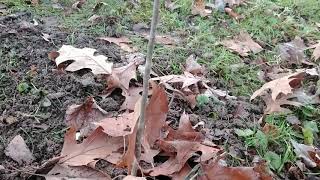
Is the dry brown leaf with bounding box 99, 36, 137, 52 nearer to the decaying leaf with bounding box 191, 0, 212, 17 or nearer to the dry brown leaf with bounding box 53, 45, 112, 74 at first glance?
the dry brown leaf with bounding box 53, 45, 112, 74

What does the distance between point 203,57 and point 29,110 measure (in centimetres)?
95

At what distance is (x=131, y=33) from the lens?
252 centimetres

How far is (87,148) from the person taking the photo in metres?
1.52

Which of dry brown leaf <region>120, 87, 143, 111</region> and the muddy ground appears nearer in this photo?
the muddy ground

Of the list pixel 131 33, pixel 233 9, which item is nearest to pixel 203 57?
pixel 131 33

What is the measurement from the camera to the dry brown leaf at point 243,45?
2.47m

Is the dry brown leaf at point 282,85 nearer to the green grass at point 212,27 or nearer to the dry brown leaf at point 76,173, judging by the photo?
the green grass at point 212,27

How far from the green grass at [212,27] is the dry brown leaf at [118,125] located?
0.58 metres

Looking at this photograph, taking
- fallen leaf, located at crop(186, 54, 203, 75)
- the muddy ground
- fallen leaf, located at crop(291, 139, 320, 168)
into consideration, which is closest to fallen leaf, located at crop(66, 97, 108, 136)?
the muddy ground

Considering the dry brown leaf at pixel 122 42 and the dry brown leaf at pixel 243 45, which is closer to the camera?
the dry brown leaf at pixel 122 42

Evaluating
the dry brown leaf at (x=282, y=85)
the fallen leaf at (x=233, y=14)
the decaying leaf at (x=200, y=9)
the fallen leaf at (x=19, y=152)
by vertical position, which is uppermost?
the decaying leaf at (x=200, y=9)

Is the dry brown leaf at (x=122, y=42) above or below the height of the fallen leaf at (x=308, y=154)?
above

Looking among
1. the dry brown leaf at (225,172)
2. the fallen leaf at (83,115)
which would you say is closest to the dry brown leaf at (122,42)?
the fallen leaf at (83,115)

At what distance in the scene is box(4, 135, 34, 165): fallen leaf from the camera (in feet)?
4.97
